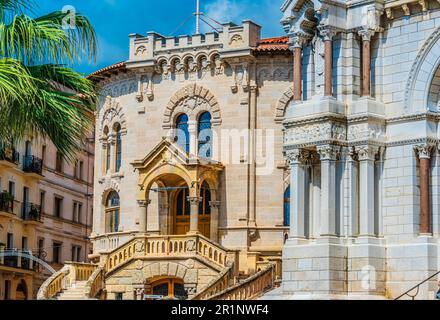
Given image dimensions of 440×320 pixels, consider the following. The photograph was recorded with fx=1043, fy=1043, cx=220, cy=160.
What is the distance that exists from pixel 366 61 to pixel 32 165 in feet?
98.8

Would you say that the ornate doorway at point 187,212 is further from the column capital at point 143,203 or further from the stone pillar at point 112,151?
the stone pillar at point 112,151

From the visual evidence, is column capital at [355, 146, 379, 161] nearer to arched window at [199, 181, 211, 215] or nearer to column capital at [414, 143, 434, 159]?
column capital at [414, 143, 434, 159]

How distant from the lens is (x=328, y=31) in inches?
1099

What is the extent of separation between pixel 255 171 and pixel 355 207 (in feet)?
49.3

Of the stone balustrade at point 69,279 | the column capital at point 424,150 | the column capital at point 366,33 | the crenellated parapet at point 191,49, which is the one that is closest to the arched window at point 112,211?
the stone balustrade at point 69,279

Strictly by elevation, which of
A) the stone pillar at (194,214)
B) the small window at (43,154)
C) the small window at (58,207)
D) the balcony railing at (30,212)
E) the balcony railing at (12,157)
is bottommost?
the stone pillar at (194,214)

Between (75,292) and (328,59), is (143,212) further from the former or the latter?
(328,59)

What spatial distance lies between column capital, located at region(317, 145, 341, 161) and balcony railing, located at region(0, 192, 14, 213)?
2655 cm

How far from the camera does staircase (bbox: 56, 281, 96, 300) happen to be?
39188mm

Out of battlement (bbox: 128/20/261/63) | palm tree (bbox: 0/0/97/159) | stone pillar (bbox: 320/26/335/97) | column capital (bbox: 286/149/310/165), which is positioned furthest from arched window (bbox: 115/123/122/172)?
palm tree (bbox: 0/0/97/159)

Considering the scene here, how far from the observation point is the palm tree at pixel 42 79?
54.1 ft

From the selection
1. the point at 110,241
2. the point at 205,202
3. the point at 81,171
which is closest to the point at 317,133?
the point at 205,202

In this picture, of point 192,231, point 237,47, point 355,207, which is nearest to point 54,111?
point 355,207

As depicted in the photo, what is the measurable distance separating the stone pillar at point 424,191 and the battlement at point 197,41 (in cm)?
1679
